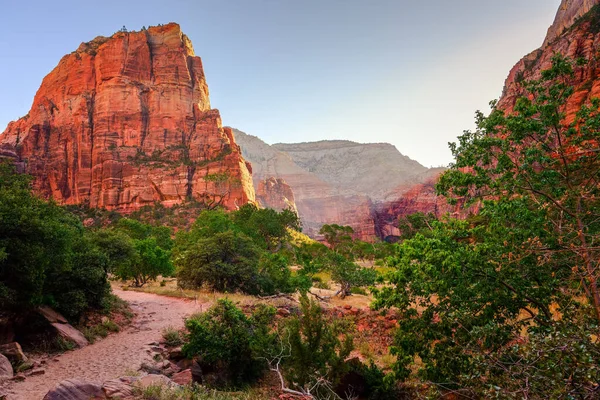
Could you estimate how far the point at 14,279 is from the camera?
9.77 meters

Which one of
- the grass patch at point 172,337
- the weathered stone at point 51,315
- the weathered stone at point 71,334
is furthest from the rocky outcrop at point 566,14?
the weathered stone at point 51,315

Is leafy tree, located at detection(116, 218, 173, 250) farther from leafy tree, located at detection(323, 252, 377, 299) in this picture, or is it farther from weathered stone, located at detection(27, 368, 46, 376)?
weathered stone, located at detection(27, 368, 46, 376)

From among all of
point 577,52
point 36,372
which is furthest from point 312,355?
point 577,52

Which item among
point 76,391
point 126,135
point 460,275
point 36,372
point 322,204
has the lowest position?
point 36,372

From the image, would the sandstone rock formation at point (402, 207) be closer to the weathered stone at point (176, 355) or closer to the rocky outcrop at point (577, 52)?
the rocky outcrop at point (577, 52)

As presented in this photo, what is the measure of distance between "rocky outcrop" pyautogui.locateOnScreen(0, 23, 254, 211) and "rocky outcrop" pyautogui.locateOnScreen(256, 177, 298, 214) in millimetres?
46633

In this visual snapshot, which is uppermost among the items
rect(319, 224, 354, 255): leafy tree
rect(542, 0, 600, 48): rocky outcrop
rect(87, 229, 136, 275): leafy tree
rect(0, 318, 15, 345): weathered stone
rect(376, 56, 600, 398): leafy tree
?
rect(542, 0, 600, 48): rocky outcrop

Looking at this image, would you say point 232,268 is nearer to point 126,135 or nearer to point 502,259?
point 502,259

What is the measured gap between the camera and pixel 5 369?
311 inches

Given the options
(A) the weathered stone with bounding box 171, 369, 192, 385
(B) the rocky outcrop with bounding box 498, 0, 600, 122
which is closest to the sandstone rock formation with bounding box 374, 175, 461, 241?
(B) the rocky outcrop with bounding box 498, 0, 600, 122

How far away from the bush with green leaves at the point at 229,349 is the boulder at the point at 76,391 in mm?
3883

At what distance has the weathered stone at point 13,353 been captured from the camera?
8808 millimetres

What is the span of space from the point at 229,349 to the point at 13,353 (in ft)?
18.4

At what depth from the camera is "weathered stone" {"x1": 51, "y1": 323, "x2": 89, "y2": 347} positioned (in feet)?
36.4
